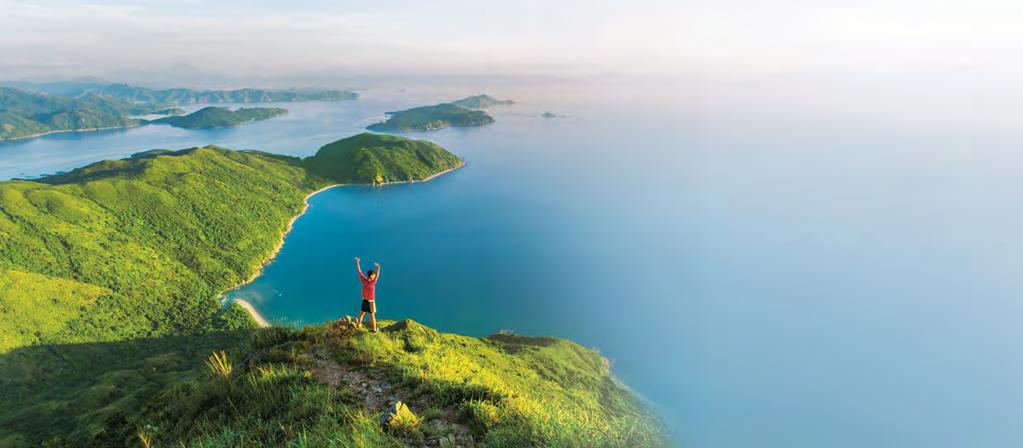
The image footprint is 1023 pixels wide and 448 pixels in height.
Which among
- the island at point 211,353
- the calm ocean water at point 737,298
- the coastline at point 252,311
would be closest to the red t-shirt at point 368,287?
the island at point 211,353

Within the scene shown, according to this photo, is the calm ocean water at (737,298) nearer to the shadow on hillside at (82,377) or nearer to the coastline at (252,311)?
the coastline at (252,311)

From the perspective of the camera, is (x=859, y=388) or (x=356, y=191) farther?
(x=356, y=191)

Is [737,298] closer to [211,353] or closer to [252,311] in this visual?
[211,353]

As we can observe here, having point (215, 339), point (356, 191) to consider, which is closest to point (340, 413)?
point (215, 339)

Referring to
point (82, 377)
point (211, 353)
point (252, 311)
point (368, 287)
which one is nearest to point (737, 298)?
point (211, 353)

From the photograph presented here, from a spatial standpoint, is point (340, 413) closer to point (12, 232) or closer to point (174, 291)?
point (174, 291)
